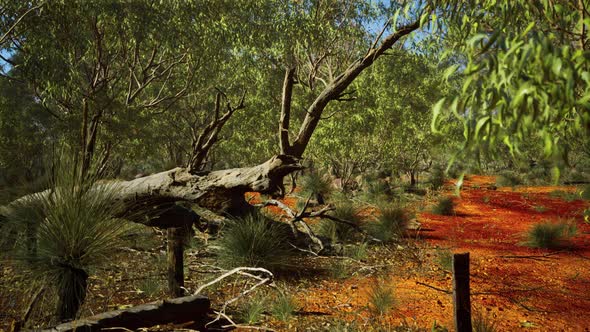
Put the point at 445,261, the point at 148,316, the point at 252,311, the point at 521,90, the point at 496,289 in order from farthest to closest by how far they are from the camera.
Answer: the point at 445,261 → the point at 496,289 → the point at 252,311 → the point at 148,316 → the point at 521,90

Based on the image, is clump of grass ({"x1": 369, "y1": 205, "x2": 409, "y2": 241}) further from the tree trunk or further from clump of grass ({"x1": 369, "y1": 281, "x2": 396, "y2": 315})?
the tree trunk

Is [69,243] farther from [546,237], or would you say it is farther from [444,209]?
[444,209]

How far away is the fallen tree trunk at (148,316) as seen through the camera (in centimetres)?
379

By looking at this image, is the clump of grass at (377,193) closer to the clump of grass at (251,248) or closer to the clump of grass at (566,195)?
the clump of grass at (566,195)

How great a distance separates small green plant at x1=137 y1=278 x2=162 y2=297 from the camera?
6023 millimetres

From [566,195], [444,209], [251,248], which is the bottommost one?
[251,248]

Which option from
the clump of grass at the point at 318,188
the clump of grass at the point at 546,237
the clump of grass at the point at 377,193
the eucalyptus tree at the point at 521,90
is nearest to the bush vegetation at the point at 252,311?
the eucalyptus tree at the point at 521,90

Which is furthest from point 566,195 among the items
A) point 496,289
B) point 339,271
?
point 339,271

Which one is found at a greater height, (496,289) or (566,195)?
(566,195)

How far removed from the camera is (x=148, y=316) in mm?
4316

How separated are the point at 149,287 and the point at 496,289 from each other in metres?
5.51

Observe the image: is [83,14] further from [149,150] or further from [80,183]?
[80,183]

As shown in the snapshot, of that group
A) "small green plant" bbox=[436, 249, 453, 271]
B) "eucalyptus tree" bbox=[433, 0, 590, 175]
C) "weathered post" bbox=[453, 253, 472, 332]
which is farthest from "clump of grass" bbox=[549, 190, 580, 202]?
"eucalyptus tree" bbox=[433, 0, 590, 175]

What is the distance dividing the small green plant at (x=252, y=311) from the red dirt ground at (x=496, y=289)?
0.74m
